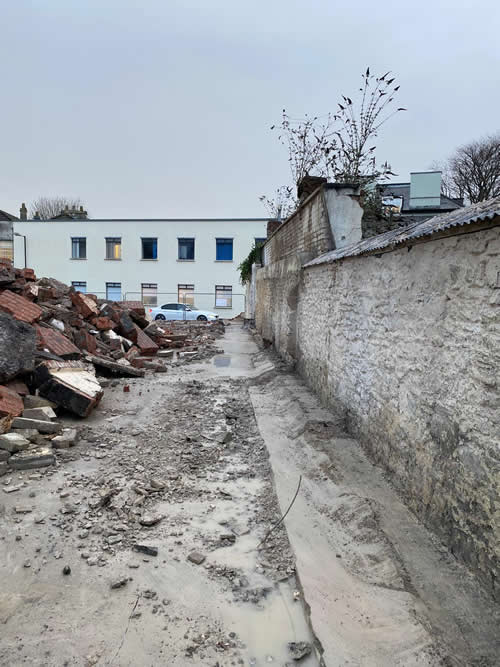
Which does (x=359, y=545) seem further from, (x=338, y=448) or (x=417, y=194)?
(x=417, y=194)

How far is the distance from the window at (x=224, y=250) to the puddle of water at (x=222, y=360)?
17044 millimetres

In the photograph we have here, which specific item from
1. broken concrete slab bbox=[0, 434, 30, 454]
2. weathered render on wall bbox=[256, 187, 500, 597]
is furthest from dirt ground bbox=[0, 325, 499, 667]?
broken concrete slab bbox=[0, 434, 30, 454]

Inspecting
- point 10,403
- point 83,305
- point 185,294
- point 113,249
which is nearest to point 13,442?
point 10,403

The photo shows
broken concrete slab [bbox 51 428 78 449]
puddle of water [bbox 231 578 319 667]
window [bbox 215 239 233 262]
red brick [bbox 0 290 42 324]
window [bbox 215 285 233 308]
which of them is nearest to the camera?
puddle of water [bbox 231 578 319 667]

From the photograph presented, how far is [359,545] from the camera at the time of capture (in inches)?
127

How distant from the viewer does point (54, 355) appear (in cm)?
729

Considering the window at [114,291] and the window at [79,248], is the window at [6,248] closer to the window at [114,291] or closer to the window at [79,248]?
the window at [79,248]

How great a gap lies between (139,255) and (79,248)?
445 cm

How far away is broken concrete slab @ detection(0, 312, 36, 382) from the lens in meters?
5.67

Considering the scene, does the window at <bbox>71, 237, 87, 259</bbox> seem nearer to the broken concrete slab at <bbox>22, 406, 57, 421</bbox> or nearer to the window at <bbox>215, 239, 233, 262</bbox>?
the window at <bbox>215, 239, 233, 262</bbox>

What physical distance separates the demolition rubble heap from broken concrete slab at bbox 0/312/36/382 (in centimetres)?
1

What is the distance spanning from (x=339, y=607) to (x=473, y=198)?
71.9 feet

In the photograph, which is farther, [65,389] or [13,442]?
[65,389]

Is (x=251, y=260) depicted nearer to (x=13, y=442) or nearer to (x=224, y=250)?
(x=224, y=250)
